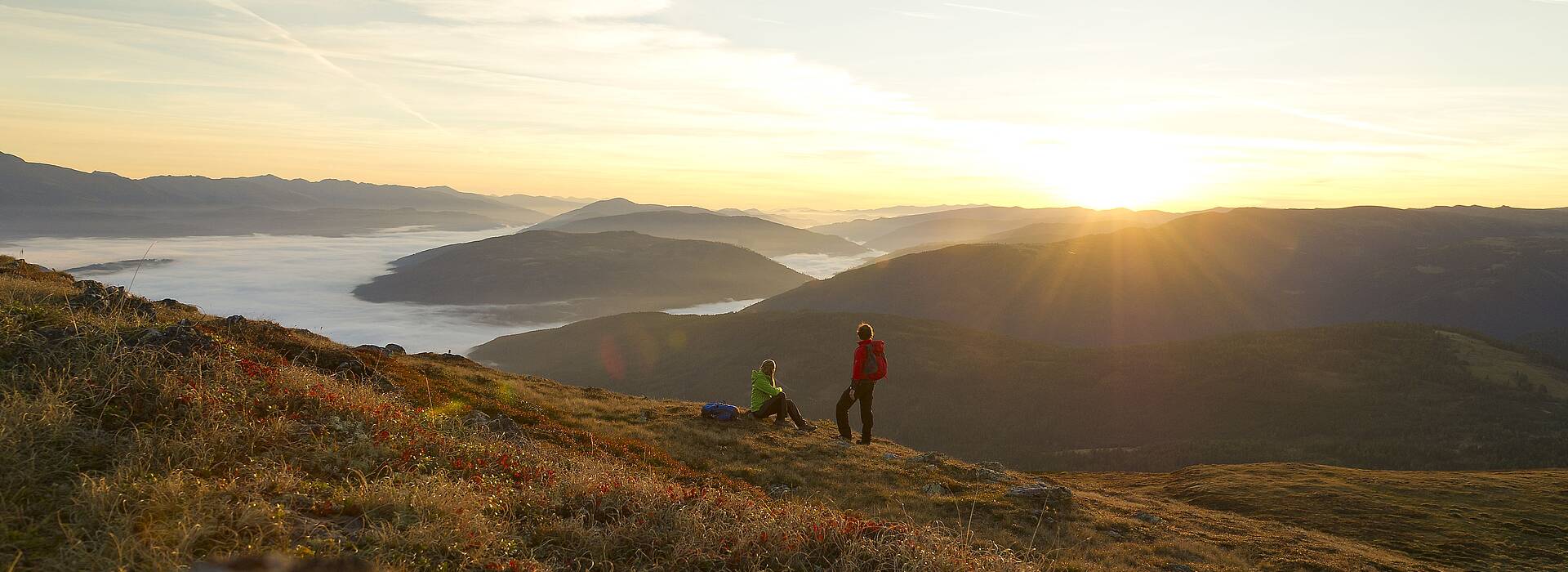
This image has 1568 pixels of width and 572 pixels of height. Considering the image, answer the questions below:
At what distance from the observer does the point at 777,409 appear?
2194cm

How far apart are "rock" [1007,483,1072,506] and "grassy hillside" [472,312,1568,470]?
255 ft

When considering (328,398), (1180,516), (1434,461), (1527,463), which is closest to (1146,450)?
(1434,461)

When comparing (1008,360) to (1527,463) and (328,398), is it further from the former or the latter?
(328,398)

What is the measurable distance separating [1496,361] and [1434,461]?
215ft

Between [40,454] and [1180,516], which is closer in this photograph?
[40,454]

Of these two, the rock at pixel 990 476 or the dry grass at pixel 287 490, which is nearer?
the dry grass at pixel 287 490

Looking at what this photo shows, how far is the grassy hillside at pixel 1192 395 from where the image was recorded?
87.0 m

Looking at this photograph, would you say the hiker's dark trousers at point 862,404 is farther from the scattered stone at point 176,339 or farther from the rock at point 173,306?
the rock at point 173,306

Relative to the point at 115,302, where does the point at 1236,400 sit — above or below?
below

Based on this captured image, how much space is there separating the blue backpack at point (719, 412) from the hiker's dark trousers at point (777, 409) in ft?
2.46

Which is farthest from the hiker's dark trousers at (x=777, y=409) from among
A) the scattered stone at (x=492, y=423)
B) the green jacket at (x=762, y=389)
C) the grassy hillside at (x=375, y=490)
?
the scattered stone at (x=492, y=423)

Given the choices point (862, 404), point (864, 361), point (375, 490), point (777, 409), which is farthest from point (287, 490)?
point (777, 409)

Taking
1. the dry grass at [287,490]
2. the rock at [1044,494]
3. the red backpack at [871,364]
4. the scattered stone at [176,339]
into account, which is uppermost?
the scattered stone at [176,339]

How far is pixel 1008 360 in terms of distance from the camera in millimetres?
149750
